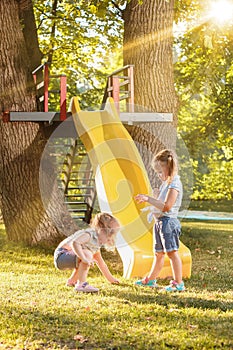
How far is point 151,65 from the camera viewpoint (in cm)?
1141

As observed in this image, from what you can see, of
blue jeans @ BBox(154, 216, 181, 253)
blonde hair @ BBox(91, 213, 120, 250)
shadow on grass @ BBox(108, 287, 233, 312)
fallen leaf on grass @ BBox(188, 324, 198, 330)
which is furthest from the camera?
blue jeans @ BBox(154, 216, 181, 253)

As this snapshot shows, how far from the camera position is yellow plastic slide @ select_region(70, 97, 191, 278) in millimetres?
8195

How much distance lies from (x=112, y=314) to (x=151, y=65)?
21.0ft

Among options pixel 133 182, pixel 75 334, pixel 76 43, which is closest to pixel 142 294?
pixel 75 334

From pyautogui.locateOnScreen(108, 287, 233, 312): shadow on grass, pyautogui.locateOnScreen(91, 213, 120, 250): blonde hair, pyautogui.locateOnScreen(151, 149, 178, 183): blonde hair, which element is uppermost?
pyautogui.locateOnScreen(151, 149, 178, 183): blonde hair

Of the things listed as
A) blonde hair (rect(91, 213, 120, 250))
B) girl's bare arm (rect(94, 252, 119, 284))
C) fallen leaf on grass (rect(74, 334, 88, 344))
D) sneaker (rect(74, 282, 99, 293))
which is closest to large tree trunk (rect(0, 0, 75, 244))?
girl's bare arm (rect(94, 252, 119, 284))

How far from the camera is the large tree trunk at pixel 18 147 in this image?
11.6 meters

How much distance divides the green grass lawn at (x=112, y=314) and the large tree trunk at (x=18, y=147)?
2.91 meters

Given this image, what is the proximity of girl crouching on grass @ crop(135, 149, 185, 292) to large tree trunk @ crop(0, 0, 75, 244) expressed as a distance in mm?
4532

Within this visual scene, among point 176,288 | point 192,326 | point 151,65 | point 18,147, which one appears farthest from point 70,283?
point 151,65

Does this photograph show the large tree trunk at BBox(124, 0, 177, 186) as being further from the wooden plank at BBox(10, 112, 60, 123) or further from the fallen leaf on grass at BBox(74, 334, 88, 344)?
the fallen leaf on grass at BBox(74, 334, 88, 344)

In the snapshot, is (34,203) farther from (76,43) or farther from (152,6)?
(76,43)

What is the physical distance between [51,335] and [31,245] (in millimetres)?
6266

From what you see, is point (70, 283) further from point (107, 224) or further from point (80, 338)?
point (80, 338)
